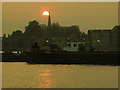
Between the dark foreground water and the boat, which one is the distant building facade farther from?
the dark foreground water

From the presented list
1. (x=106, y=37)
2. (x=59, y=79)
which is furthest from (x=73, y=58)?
Answer: (x=106, y=37)

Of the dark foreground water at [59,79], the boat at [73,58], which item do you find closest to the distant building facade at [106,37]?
the boat at [73,58]

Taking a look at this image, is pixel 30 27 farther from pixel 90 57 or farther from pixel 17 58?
pixel 90 57

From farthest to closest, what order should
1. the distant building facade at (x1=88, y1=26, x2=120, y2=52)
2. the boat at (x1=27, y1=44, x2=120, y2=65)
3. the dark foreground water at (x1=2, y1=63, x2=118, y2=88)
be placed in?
the distant building facade at (x1=88, y1=26, x2=120, y2=52) → the boat at (x1=27, y1=44, x2=120, y2=65) → the dark foreground water at (x1=2, y1=63, x2=118, y2=88)

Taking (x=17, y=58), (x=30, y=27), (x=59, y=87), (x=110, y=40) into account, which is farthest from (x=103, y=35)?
(x=59, y=87)

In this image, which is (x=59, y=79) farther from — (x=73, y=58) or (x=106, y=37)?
(x=106, y=37)

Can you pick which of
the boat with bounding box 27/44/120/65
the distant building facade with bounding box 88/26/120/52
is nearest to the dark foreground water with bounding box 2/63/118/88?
the boat with bounding box 27/44/120/65

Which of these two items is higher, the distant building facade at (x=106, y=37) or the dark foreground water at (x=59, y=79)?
the distant building facade at (x=106, y=37)

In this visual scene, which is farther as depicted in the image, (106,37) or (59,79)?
(106,37)

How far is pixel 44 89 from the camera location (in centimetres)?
1134

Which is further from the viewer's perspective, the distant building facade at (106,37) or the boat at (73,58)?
the distant building facade at (106,37)

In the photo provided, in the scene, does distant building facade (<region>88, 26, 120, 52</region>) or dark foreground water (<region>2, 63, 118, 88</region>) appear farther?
distant building facade (<region>88, 26, 120, 52</region>)

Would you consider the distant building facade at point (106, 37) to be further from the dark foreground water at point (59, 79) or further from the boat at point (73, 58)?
the dark foreground water at point (59, 79)

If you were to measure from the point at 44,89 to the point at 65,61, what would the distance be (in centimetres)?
1975
